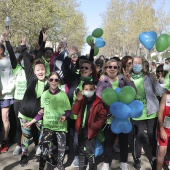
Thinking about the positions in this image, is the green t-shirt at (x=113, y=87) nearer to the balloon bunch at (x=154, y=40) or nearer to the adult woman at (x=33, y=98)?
the adult woman at (x=33, y=98)

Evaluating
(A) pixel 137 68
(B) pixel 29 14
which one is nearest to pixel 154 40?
(A) pixel 137 68

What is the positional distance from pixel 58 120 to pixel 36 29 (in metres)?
19.0

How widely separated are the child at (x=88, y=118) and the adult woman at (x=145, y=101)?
0.78 m

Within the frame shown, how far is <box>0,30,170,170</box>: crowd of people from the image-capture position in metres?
3.48

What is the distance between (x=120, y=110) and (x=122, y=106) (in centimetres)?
6

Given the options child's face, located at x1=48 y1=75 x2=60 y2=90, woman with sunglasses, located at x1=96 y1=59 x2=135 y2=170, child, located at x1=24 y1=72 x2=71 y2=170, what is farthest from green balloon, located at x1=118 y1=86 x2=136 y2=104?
child's face, located at x1=48 y1=75 x2=60 y2=90

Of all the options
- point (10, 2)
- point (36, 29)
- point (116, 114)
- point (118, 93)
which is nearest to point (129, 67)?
point (118, 93)

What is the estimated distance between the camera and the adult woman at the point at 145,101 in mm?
3869

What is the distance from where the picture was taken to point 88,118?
137 inches

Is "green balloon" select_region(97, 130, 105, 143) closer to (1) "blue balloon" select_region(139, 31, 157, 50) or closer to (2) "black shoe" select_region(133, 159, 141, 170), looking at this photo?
(2) "black shoe" select_region(133, 159, 141, 170)

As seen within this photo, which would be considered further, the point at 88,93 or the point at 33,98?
the point at 33,98

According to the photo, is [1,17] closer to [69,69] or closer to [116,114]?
[69,69]

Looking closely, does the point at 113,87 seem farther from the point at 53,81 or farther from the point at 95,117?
the point at 53,81

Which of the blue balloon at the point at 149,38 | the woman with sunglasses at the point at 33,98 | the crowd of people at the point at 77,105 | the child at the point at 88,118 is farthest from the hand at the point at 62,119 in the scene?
the blue balloon at the point at 149,38
